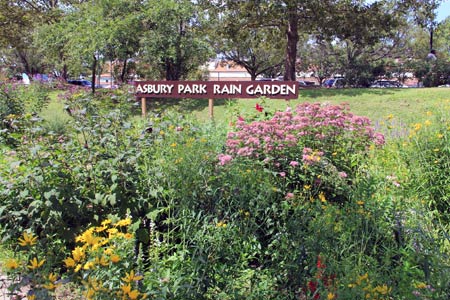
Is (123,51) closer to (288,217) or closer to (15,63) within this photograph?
(288,217)

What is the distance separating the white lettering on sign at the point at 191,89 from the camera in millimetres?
7633

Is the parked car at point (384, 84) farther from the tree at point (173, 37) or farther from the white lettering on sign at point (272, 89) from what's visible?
the white lettering on sign at point (272, 89)

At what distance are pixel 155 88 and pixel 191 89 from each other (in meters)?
0.74

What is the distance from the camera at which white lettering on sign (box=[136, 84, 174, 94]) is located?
7.87 m

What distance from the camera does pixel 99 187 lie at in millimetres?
3062

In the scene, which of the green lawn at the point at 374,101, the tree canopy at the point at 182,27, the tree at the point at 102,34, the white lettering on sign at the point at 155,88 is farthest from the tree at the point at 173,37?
the white lettering on sign at the point at 155,88

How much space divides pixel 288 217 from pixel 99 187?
141 centimetres

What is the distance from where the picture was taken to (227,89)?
732 centimetres

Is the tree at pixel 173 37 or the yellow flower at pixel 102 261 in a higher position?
the tree at pixel 173 37

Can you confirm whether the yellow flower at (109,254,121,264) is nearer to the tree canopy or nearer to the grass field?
the grass field

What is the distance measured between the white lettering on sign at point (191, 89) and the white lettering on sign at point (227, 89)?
0.29 meters

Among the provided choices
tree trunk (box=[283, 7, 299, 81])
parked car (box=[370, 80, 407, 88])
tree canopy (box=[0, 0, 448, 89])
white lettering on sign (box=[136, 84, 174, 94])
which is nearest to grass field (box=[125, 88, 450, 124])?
tree trunk (box=[283, 7, 299, 81])

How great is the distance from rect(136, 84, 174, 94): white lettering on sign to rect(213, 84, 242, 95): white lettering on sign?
0.94 m

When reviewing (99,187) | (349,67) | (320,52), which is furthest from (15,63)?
(99,187)
